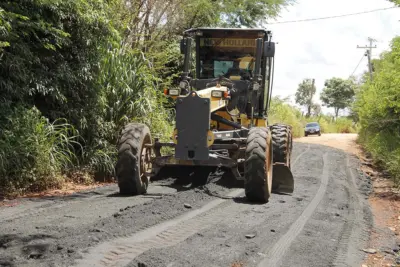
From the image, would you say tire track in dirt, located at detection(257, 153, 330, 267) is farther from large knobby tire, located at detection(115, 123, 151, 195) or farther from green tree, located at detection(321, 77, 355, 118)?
green tree, located at detection(321, 77, 355, 118)

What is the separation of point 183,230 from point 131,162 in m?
2.28

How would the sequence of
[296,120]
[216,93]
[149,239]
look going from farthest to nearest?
[296,120] → [216,93] → [149,239]

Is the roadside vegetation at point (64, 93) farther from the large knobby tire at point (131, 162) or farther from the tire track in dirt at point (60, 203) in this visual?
the large knobby tire at point (131, 162)

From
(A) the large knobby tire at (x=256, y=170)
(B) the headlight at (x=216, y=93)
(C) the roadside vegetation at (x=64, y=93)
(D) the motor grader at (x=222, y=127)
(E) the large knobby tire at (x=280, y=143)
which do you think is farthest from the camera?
(E) the large knobby tire at (x=280, y=143)

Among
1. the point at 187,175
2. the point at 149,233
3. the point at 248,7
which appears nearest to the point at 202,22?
the point at 248,7

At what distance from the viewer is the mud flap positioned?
28.0 ft

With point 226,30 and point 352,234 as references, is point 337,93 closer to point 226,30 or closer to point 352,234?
point 226,30

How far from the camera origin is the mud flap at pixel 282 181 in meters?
8.53

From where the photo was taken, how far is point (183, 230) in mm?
5309

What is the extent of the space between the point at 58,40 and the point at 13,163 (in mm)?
2564

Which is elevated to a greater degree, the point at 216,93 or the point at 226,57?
the point at 226,57

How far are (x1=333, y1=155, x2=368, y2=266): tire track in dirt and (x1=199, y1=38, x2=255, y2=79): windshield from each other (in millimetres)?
3325

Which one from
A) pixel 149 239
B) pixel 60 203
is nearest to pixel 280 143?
pixel 60 203

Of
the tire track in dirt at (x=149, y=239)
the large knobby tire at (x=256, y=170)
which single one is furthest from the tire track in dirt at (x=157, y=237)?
the large knobby tire at (x=256, y=170)
